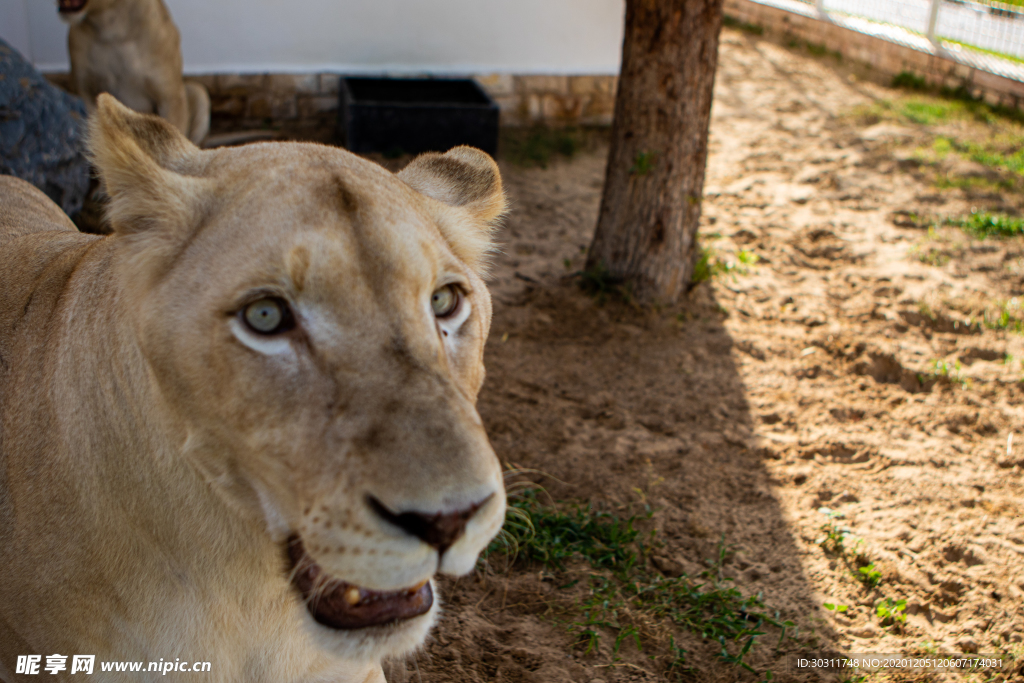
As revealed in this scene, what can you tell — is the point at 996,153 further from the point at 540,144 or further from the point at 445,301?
the point at 445,301

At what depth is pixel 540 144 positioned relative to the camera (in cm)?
782

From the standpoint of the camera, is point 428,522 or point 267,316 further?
point 267,316

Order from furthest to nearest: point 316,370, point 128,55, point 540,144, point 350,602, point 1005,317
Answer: point 540,144, point 128,55, point 1005,317, point 350,602, point 316,370

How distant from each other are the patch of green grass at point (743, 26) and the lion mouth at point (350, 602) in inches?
478

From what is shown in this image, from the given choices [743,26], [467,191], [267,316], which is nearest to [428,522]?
[267,316]

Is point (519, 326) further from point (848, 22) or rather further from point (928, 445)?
point (848, 22)

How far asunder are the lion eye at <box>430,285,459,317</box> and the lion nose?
1.64 ft

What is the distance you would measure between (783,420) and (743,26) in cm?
1010

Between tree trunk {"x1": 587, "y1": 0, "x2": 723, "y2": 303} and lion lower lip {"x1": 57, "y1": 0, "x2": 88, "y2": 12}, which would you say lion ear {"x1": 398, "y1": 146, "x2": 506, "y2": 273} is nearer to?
tree trunk {"x1": 587, "y1": 0, "x2": 723, "y2": 303}

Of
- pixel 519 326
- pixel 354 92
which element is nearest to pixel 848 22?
pixel 354 92

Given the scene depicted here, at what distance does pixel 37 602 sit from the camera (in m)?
1.88

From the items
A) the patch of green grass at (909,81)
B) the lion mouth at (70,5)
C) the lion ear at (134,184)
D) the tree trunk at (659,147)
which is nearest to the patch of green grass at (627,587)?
the lion ear at (134,184)

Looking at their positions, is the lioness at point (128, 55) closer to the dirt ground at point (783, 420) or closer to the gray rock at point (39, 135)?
the gray rock at point (39, 135)

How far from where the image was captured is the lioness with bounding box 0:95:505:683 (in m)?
1.39
